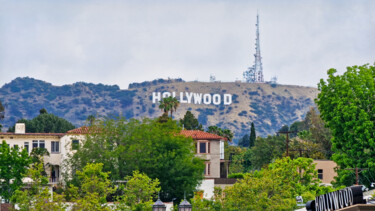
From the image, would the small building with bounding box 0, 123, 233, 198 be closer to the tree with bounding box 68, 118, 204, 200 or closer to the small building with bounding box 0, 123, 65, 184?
the small building with bounding box 0, 123, 65, 184

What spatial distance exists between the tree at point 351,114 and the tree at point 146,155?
21732mm

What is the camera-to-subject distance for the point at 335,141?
9381 centimetres

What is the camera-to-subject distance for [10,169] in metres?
106

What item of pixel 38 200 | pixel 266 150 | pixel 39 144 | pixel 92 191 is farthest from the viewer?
pixel 266 150

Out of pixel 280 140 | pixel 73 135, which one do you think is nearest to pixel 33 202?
pixel 73 135

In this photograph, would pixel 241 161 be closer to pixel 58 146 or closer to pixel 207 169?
pixel 207 169

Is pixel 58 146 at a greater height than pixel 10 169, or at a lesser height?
greater

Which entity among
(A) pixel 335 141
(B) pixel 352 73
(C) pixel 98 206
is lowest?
(C) pixel 98 206

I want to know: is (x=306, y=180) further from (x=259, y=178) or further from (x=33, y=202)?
(x=33, y=202)

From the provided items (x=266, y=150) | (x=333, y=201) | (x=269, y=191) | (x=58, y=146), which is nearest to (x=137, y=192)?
(x=269, y=191)

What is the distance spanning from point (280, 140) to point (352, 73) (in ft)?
276

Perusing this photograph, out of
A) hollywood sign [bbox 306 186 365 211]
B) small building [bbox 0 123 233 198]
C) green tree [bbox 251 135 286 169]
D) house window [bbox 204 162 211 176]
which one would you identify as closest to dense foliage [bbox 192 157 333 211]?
small building [bbox 0 123 233 198]

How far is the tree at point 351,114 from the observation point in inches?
3578

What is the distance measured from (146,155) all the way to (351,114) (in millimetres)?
28943
